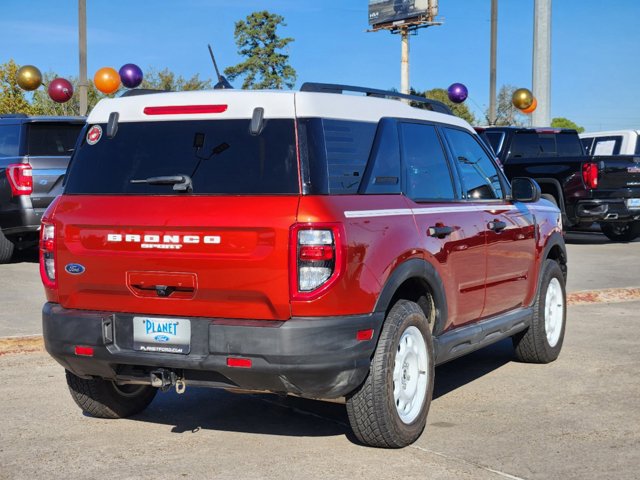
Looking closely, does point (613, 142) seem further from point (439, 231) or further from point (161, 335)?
point (161, 335)

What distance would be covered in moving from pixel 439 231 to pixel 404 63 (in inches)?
2666

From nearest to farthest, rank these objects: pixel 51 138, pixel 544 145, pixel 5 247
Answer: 1. pixel 51 138
2. pixel 5 247
3. pixel 544 145

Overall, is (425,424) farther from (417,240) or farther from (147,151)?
(147,151)

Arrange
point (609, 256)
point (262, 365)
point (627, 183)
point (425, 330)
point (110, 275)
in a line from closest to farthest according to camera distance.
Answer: point (262, 365)
point (110, 275)
point (425, 330)
point (609, 256)
point (627, 183)

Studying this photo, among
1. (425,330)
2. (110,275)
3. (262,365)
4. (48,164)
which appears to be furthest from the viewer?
(48,164)

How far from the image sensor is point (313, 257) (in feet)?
15.1

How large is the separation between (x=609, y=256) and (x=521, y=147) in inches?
110

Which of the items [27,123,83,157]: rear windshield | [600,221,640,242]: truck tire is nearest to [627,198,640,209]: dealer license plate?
[600,221,640,242]: truck tire

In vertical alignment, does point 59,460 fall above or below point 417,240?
below

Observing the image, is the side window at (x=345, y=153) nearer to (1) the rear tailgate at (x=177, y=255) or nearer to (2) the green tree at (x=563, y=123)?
(1) the rear tailgate at (x=177, y=255)

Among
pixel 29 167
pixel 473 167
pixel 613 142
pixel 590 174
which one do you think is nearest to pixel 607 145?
pixel 613 142

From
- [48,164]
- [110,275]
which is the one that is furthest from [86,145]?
[48,164]

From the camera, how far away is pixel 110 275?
5.01m

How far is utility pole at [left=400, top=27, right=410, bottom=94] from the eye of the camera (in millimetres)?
67938
